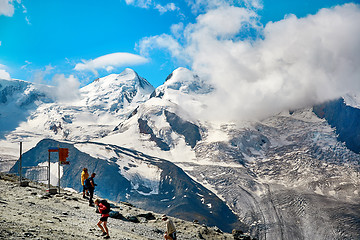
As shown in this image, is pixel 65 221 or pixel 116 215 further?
pixel 116 215

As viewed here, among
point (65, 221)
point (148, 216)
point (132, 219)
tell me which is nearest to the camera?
point (65, 221)

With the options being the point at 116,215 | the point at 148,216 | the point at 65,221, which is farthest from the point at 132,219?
the point at 65,221

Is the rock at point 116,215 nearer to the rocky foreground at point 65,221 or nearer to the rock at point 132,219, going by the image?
the rocky foreground at point 65,221

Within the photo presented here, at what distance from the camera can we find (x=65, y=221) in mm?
25953

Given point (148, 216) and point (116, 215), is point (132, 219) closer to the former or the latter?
point (116, 215)

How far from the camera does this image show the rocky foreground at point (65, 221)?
2083 cm

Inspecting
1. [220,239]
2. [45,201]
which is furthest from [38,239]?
[220,239]

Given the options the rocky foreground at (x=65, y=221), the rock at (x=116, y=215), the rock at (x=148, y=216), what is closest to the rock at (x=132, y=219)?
the rocky foreground at (x=65, y=221)

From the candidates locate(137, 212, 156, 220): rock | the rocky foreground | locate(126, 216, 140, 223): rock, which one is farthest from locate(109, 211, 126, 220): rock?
locate(137, 212, 156, 220): rock

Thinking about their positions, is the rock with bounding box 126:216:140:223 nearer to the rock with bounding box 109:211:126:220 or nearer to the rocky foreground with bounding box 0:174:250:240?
the rocky foreground with bounding box 0:174:250:240

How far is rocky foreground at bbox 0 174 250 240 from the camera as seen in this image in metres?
20.8

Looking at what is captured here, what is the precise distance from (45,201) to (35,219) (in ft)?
33.5

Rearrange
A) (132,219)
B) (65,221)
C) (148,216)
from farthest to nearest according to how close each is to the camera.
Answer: (148,216)
(132,219)
(65,221)

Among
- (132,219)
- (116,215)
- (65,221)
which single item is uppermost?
(65,221)
